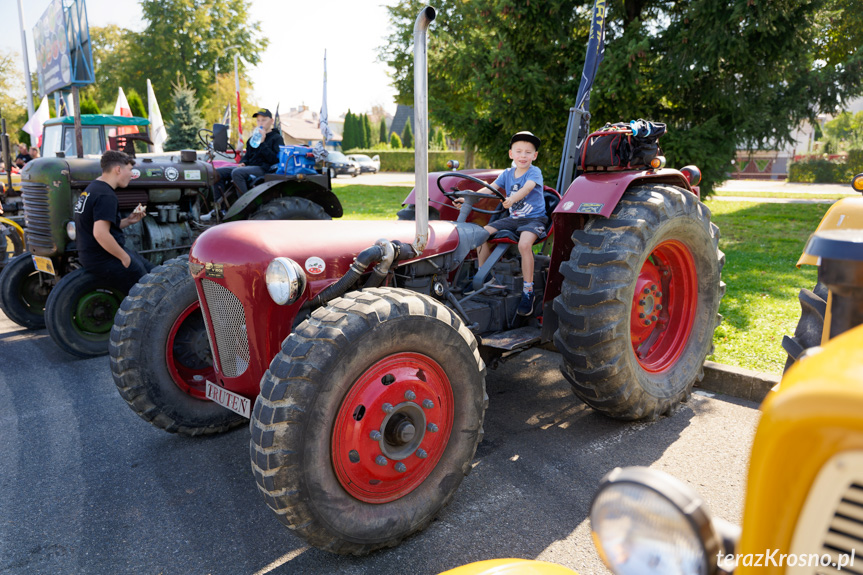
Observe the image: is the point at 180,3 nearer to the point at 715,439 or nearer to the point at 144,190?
the point at 144,190

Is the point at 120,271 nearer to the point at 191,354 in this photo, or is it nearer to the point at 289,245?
the point at 191,354

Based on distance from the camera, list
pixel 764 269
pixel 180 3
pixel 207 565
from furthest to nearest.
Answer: pixel 180 3 → pixel 764 269 → pixel 207 565

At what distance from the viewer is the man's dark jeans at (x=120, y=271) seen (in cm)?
546

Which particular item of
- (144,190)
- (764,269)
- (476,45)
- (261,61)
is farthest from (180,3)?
(764,269)

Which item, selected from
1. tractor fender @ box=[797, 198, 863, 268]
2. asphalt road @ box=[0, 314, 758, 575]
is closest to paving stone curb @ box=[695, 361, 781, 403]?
asphalt road @ box=[0, 314, 758, 575]

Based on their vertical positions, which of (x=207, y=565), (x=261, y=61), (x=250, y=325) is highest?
(x=261, y=61)

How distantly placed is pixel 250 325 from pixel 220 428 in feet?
3.97

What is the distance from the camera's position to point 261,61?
131 ft

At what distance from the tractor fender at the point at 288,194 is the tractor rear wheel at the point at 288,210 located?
17 centimetres

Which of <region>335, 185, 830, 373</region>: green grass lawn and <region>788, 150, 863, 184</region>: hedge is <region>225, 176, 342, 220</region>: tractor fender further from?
<region>788, 150, 863, 184</region>: hedge

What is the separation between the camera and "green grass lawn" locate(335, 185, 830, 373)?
4.68 meters

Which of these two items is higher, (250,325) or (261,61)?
(261,61)

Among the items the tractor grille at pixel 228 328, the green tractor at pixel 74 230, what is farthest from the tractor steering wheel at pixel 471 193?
the green tractor at pixel 74 230

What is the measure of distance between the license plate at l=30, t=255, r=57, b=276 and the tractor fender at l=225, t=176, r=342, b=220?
181cm
